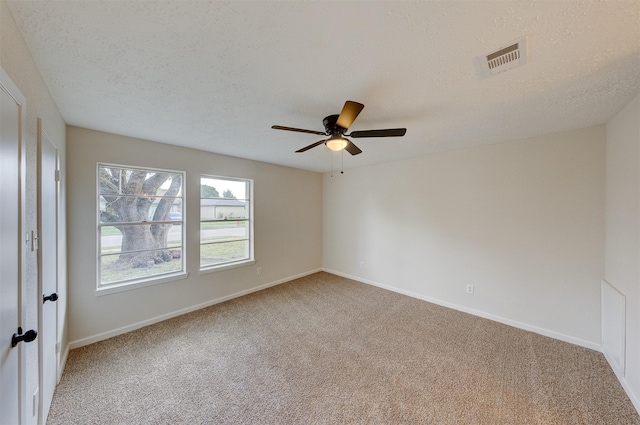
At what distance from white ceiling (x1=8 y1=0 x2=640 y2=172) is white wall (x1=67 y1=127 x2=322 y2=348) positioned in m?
0.47

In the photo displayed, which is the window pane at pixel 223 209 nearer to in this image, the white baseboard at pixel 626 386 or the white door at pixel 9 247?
the white door at pixel 9 247

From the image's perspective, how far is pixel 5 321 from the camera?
0.96m

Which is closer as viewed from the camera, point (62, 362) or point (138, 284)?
point (62, 362)

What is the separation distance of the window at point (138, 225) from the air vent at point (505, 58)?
3574 millimetres

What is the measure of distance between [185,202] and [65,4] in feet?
8.27

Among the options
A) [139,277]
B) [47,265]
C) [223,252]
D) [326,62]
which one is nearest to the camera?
[326,62]

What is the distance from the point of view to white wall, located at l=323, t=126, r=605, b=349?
2.51 meters

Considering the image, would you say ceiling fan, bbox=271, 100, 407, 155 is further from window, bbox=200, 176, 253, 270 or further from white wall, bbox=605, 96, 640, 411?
window, bbox=200, 176, 253, 270

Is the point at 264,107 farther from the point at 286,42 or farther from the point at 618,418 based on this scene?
the point at 618,418

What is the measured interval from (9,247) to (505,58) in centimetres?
275

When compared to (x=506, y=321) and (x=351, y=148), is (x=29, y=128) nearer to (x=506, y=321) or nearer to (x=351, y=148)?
(x=351, y=148)

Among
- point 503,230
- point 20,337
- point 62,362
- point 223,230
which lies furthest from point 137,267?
point 503,230

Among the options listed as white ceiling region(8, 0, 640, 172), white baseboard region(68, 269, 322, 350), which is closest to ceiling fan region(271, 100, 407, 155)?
white ceiling region(8, 0, 640, 172)

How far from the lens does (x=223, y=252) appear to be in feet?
12.6
